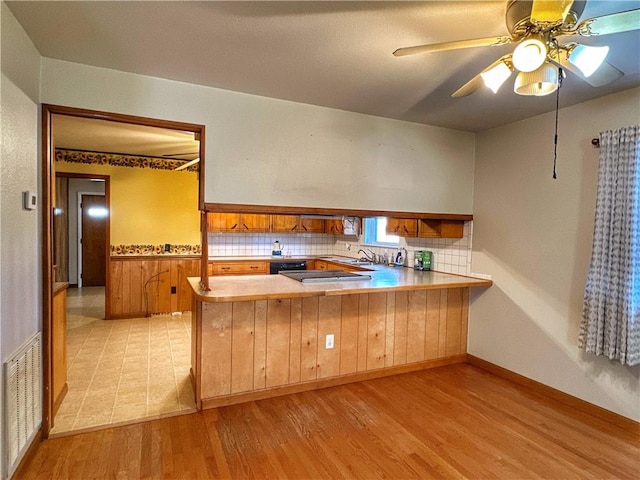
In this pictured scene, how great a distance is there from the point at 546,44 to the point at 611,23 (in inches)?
8.3

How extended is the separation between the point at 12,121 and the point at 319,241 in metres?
4.77

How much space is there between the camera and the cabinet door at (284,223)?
5.66 metres

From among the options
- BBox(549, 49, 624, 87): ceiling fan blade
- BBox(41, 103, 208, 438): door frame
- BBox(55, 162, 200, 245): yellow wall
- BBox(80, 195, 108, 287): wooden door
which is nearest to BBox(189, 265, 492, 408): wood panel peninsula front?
BBox(41, 103, 208, 438): door frame

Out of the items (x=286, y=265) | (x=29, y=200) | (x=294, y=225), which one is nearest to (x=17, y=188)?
(x=29, y=200)

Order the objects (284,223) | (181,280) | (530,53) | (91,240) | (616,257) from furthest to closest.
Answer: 1. (91,240)
2. (284,223)
3. (181,280)
4. (616,257)
5. (530,53)

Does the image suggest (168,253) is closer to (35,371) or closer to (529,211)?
(35,371)

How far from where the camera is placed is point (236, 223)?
5434mm

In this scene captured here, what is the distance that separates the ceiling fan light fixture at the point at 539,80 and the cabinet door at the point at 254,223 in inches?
166

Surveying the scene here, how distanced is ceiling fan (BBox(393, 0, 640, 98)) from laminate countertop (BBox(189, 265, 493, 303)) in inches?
68.9

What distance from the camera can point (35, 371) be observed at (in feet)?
7.14

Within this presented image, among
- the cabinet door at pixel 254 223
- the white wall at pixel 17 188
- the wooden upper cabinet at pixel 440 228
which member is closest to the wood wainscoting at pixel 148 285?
the cabinet door at pixel 254 223

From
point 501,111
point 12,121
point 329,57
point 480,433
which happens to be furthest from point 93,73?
point 480,433

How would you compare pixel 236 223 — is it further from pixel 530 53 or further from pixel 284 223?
pixel 530 53

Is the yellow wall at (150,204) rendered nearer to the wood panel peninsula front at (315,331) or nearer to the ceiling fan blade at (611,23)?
the wood panel peninsula front at (315,331)
